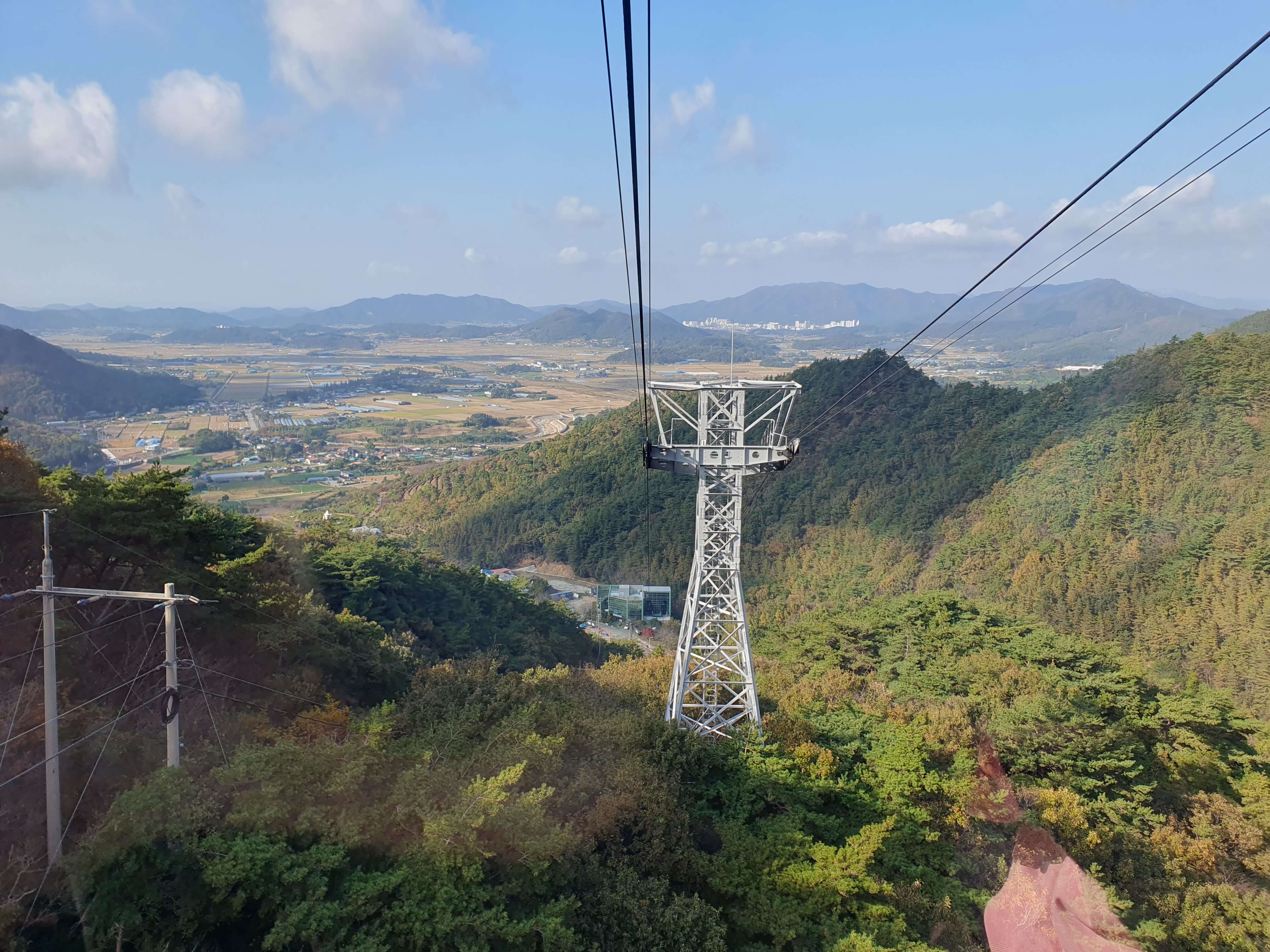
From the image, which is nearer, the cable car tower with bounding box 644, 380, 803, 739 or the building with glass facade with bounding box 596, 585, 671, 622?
the cable car tower with bounding box 644, 380, 803, 739

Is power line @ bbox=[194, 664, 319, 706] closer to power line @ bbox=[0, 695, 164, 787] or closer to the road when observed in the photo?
power line @ bbox=[0, 695, 164, 787]

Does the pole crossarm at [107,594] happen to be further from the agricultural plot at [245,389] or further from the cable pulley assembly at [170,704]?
the agricultural plot at [245,389]

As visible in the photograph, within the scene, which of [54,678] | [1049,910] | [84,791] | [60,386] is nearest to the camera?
[54,678]

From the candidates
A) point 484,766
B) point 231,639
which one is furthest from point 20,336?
point 484,766

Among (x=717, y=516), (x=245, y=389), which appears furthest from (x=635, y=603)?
(x=245, y=389)

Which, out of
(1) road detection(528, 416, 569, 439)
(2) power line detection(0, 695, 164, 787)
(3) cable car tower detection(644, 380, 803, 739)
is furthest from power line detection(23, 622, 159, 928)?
(1) road detection(528, 416, 569, 439)

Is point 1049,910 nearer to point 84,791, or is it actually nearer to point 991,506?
point 84,791
